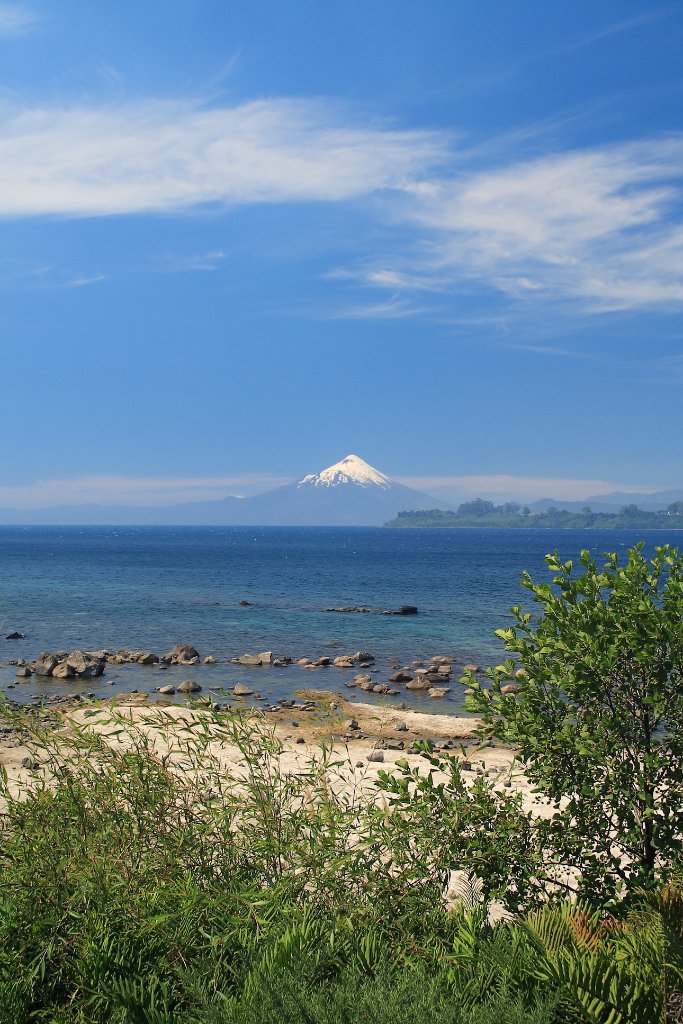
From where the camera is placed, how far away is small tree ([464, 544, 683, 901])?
23.1ft

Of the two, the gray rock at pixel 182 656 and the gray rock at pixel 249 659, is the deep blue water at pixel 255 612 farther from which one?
the gray rock at pixel 182 656

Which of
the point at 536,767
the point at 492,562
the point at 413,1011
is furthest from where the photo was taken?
the point at 492,562

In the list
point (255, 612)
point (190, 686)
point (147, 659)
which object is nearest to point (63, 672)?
point (147, 659)

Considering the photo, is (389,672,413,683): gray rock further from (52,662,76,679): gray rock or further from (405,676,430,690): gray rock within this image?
(52,662,76,679): gray rock

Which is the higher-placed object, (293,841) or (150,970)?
(293,841)

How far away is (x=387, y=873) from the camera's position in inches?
262

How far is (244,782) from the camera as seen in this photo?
6.87 m

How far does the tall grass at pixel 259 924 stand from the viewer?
195 inches

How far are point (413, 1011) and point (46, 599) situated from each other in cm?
6950

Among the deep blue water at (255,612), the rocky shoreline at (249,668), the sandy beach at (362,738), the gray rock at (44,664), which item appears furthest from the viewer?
the deep blue water at (255,612)

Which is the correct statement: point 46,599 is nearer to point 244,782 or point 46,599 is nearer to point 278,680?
point 278,680

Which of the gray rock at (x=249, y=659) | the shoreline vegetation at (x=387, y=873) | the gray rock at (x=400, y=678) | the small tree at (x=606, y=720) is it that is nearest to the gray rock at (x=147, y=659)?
the gray rock at (x=249, y=659)

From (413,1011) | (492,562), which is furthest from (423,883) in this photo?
(492,562)

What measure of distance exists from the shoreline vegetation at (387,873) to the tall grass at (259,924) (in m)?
0.02
